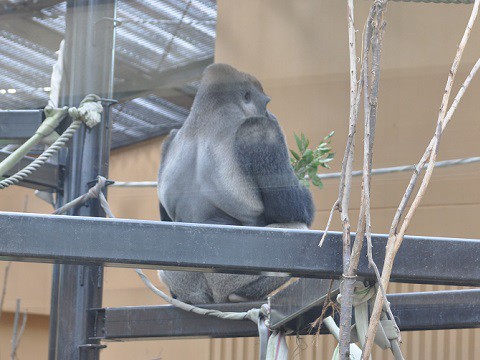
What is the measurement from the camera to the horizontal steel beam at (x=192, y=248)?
118 cm

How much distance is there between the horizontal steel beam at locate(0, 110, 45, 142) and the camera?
2.23 meters

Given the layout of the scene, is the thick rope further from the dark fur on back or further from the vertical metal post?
the dark fur on back

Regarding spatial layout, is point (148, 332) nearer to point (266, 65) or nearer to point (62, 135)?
point (62, 135)

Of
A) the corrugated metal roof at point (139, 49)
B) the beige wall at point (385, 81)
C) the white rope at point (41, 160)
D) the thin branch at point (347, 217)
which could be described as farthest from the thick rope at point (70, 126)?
the thin branch at point (347, 217)

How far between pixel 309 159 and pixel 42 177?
0.93m

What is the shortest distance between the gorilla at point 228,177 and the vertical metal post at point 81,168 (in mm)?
225

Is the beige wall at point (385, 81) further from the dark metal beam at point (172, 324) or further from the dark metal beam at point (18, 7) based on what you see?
the dark metal beam at point (18, 7)

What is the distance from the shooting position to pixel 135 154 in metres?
2.87

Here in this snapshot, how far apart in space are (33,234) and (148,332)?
3.61 ft

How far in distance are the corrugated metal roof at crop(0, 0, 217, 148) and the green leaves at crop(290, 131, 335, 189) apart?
0.30 metres

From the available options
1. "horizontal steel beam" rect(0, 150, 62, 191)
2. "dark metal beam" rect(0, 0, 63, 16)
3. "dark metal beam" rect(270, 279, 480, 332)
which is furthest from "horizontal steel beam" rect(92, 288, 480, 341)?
"dark metal beam" rect(0, 0, 63, 16)

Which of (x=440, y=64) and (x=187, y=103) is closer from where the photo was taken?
(x=440, y=64)

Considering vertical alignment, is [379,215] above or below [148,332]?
above

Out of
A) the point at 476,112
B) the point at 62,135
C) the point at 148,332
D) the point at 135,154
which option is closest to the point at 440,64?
the point at 476,112
